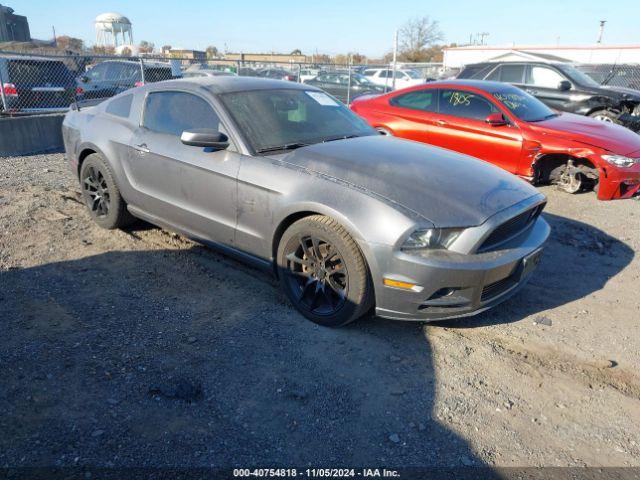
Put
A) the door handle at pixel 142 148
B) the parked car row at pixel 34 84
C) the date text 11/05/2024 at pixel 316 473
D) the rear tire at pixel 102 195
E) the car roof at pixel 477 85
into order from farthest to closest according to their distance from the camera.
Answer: the parked car row at pixel 34 84, the car roof at pixel 477 85, the rear tire at pixel 102 195, the door handle at pixel 142 148, the date text 11/05/2024 at pixel 316 473

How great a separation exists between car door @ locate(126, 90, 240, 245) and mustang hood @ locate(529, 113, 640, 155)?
4.67 m

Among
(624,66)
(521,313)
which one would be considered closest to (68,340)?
(521,313)

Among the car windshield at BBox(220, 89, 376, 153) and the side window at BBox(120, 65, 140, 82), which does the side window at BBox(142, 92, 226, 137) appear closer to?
the car windshield at BBox(220, 89, 376, 153)

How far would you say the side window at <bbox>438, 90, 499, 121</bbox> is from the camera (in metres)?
6.94

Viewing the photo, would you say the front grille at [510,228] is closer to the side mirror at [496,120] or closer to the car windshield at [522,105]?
the side mirror at [496,120]

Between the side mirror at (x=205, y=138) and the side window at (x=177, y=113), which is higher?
the side window at (x=177, y=113)

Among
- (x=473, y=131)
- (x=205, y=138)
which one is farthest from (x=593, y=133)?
(x=205, y=138)

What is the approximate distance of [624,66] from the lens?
1533 centimetres

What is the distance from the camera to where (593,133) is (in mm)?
6355

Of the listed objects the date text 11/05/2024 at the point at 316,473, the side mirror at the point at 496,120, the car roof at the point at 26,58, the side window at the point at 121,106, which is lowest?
the date text 11/05/2024 at the point at 316,473

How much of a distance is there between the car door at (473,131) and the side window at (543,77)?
4.46 metres

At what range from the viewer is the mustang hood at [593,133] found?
241 inches

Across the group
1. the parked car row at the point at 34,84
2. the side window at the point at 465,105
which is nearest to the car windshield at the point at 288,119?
the side window at the point at 465,105

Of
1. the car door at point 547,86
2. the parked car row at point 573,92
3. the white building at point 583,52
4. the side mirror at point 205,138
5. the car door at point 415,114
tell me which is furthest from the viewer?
the white building at point 583,52
